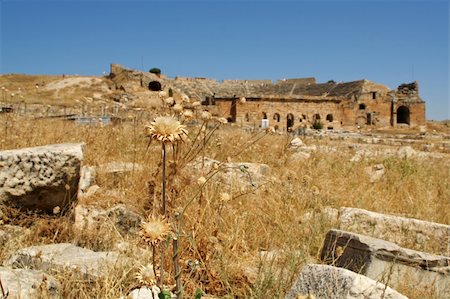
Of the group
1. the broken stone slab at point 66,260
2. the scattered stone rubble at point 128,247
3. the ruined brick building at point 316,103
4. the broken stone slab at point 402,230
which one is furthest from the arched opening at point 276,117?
the broken stone slab at point 66,260

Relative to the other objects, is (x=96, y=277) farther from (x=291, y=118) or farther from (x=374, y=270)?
(x=291, y=118)

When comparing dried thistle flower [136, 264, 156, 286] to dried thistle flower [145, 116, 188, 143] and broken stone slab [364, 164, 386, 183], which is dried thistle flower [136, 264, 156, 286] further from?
broken stone slab [364, 164, 386, 183]

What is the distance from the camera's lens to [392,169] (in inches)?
249

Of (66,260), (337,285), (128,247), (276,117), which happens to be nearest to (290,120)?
(276,117)

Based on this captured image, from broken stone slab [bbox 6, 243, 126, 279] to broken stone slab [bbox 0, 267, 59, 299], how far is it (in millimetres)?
114

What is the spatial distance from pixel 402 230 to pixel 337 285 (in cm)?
176

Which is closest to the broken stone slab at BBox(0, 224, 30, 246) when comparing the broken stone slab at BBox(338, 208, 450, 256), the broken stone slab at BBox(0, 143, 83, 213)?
the broken stone slab at BBox(0, 143, 83, 213)

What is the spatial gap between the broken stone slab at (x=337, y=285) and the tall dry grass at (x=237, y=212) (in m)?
0.21

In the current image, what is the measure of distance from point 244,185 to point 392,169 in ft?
11.0

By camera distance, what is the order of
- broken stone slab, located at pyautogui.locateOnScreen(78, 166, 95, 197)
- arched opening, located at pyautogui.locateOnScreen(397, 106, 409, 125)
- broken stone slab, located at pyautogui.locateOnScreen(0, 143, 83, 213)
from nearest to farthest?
broken stone slab, located at pyautogui.locateOnScreen(0, 143, 83, 213) → broken stone slab, located at pyautogui.locateOnScreen(78, 166, 95, 197) → arched opening, located at pyautogui.locateOnScreen(397, 106, 409, 125)

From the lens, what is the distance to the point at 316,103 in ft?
109

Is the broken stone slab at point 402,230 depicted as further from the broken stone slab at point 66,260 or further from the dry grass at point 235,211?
the broken stone slab at point 66,260

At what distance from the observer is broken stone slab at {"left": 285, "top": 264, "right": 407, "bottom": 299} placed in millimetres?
1687

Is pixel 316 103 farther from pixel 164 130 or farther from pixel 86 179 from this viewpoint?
pixel 164 130
